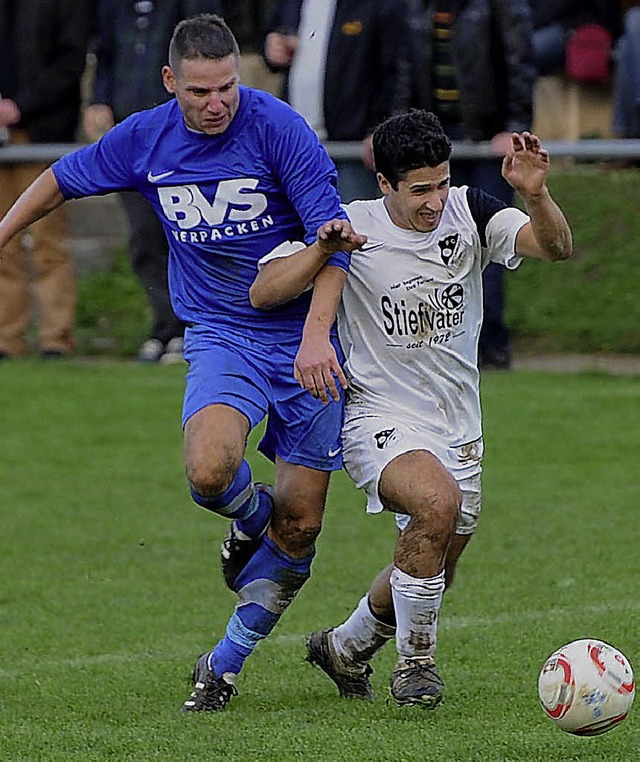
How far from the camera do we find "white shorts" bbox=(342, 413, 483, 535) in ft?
19.5

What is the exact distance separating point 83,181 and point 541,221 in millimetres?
1688

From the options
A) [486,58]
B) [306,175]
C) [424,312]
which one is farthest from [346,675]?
[486,58]

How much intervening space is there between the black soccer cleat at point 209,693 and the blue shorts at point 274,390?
779mm

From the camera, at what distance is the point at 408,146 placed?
5871 millimetres

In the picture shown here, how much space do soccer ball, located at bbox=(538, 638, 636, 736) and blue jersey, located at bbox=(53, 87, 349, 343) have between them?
1597mm

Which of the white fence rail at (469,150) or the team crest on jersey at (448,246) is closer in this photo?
the team crest on jersey at (448,246)

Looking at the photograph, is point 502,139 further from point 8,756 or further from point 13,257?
point 8,756

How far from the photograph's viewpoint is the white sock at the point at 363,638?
20.4ft

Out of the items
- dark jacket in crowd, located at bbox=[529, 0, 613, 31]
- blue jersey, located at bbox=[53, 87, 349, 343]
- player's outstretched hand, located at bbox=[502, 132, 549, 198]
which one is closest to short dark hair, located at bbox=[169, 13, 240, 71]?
blue jersey, located at bbox=[53, 87, 349, 343]

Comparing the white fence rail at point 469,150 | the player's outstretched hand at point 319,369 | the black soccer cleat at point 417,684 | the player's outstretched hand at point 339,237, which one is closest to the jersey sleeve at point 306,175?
the player's outstretched hand at point 339,237

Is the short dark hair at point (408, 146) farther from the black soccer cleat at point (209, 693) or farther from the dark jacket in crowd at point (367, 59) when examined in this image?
the dark jacket in crowd at point (367, 59)

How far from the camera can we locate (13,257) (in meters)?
13.6

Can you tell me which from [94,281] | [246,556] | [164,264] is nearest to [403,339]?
[246,556]

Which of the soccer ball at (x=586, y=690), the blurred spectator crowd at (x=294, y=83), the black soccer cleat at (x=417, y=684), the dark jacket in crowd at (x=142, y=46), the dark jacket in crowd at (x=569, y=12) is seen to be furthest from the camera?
the dark jacket in crowd at (x=569, y=12)
